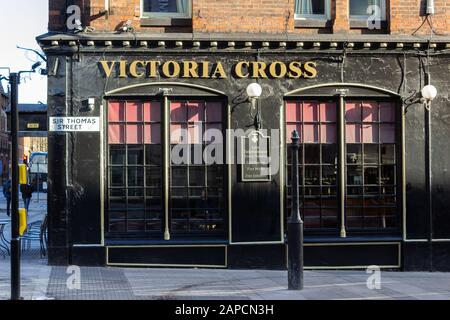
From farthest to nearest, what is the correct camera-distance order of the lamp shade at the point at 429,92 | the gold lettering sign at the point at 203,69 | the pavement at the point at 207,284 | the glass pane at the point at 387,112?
the glass pane at the point at 387,112 → the lamp shade at the point at 429,92 → the gold lettering sign at the point at 203,69 → the pavement at the point at 207,284

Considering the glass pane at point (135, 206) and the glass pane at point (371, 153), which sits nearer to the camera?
the glass pane at point (135, 206)

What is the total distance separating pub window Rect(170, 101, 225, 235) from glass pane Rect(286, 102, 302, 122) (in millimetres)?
1357

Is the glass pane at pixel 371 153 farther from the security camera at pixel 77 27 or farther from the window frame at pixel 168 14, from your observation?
the security camera at pixel 77 27

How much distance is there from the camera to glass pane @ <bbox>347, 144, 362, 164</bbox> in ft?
41.7

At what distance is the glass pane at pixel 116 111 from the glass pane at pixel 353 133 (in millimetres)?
4423

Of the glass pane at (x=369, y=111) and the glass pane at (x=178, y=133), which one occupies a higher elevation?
the glass pane at (x=369, y=111)

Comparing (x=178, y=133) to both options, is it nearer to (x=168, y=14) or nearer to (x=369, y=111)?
(x=168, y=14)

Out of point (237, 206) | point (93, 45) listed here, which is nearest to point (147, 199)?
point (237, 206)

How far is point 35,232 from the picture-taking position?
15.0m

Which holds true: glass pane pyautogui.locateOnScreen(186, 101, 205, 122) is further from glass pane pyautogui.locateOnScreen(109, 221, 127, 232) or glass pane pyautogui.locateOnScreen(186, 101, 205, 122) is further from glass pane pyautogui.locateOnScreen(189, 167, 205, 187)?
glass pane pyautogui.locateOnScreen(109, 221, 127, 232)

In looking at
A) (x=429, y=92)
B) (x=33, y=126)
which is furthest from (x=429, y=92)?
(x=33, y=126)

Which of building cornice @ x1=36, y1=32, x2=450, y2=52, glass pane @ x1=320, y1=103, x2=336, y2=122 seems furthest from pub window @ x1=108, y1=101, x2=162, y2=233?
glass pane @ x1=320, y1=103, x2=336, y2=122

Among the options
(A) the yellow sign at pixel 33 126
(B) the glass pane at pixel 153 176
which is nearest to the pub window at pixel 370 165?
(B) the glass pane at pixel 153 176

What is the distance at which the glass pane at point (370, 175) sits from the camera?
502 inches
